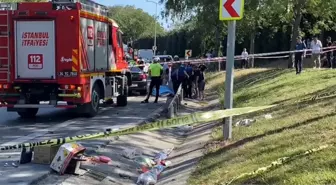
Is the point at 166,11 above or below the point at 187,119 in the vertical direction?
above

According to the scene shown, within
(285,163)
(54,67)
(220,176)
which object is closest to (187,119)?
(220,176)

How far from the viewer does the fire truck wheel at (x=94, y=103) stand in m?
16.4

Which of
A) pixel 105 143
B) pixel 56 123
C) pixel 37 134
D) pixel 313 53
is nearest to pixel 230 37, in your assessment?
pixel 105 143

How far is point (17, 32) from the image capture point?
15203mm

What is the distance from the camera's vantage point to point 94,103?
16.7 m

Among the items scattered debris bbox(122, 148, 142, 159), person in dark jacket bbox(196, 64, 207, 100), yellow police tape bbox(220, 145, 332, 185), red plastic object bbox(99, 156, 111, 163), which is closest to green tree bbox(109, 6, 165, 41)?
person in dark jacket bbox(196, 64, 207, 100)

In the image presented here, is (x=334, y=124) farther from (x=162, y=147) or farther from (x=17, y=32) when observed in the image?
(x=17, y=32)

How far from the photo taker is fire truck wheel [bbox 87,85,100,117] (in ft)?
53.7

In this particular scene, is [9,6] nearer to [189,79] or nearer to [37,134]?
[37,134]

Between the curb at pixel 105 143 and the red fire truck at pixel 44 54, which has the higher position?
the red fire truck at pixel 44 54

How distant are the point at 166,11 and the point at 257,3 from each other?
14676 mm

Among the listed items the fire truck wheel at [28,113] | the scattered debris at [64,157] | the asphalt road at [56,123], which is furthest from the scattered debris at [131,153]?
the fire truck wheel at [28,113]

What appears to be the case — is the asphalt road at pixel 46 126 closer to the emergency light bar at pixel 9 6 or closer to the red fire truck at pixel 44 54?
the red fire truck at pixel 44 54

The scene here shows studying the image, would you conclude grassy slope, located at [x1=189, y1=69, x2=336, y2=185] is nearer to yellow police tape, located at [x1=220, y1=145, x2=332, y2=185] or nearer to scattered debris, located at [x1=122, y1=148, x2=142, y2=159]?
yellow police tape, located at [x1=220, y1=145, x2=332, y2=185]
